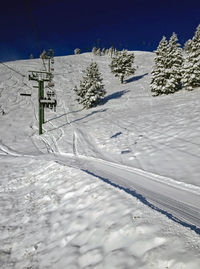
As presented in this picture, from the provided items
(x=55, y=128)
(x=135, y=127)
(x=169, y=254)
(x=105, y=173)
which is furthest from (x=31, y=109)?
(x=169, y=254)

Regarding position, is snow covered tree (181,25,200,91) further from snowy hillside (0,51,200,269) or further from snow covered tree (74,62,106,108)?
snow covered tree (74,62,106,108)

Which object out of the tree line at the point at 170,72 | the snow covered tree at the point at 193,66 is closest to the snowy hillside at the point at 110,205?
the snow covered tree at the point at 193,66

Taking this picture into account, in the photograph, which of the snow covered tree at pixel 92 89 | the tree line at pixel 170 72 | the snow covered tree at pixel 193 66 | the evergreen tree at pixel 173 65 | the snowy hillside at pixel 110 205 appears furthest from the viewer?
the snow covered tree at pixel 92 89

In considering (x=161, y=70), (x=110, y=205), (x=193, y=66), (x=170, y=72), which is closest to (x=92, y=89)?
(x=161, y=70)

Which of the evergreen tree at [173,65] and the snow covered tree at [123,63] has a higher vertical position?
the snow covered tree at [123,63]

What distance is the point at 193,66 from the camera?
20.8 m

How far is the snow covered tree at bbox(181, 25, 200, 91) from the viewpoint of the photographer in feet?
68.3

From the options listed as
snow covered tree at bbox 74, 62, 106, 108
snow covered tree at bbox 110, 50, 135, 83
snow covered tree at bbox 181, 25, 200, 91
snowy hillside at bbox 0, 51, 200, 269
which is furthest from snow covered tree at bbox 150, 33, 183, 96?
snowy hillside at bbox 0, 51, 200, 269

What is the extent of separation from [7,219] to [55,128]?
49.3ft

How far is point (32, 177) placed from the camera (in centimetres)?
748

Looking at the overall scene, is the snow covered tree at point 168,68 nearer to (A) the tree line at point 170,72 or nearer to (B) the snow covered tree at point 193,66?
(A) the tree line at point 170,72

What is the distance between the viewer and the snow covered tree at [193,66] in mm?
20812

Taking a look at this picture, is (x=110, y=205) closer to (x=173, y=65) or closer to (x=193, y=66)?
(x=193, y=66)

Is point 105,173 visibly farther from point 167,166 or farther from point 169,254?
point 169,254
